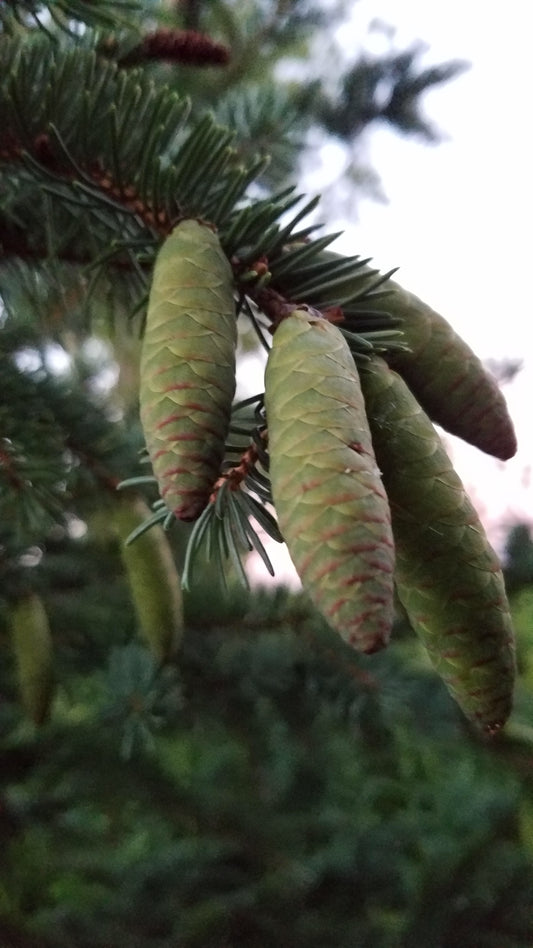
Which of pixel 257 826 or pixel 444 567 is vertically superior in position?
pixel 444 567

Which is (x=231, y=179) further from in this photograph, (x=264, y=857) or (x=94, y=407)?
(x=264, y=857)

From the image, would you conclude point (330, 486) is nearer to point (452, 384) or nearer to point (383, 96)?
point (452, 384)


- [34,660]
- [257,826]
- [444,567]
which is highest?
[444,567]

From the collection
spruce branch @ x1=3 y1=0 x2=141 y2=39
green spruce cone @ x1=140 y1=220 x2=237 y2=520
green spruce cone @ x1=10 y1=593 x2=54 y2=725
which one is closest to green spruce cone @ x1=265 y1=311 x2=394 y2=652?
green spruce cone @ x1=140 y1=220 x2=237 y2=520

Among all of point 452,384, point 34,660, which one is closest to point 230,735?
point 34,660

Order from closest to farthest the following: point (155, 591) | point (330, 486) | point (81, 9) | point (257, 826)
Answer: point (330, 486) < point (81, 9) < point (155, 591) < point (257, 826)

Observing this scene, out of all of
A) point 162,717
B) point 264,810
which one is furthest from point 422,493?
point 264,810
